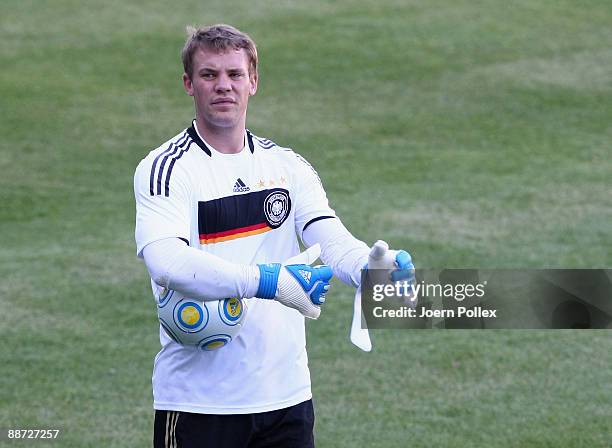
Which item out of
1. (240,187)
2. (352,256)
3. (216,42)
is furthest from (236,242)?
(216,42)

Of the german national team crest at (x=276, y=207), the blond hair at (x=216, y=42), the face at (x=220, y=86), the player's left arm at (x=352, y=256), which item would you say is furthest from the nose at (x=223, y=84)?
the player's left arm at (x=352, y=256)

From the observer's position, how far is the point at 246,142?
14.8ft

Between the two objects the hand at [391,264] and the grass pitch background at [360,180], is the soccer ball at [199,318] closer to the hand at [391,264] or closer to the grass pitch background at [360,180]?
the hand at [391,264]

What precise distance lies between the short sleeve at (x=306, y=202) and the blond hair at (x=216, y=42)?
47 centimetres

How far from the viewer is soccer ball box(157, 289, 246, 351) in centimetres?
415

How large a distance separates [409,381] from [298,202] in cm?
372

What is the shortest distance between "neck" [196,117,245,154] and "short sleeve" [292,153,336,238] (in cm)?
31

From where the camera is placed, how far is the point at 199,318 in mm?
4145

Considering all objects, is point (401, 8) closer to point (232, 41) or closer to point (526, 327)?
point (526, 327)

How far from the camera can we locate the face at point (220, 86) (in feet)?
14.1

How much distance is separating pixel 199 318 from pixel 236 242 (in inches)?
14.4

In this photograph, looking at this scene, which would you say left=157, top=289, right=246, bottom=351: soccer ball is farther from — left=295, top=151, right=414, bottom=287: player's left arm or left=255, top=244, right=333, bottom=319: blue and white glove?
left=295, top=151, right=414, bottom=287: player's left arm

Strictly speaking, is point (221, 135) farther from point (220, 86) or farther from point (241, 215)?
point (241, 215)

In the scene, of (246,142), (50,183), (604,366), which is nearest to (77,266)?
(50,183)
